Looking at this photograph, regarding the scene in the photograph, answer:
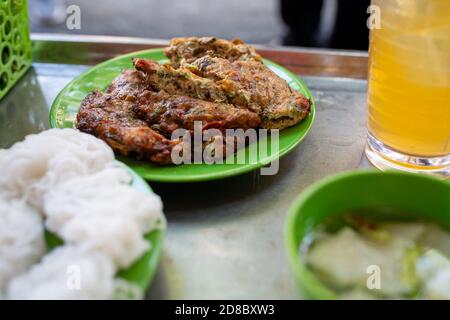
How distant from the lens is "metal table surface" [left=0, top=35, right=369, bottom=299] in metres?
0.97

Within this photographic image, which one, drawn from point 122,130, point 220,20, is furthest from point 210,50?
point 220,20

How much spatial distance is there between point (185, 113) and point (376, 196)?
0.48 m

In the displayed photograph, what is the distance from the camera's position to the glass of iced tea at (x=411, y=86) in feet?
3.43

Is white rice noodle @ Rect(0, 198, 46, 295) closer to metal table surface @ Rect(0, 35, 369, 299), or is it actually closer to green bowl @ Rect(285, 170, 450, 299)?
metal table surface @ Rect(0, 35, 369, 299)

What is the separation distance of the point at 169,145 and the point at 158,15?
2.82m

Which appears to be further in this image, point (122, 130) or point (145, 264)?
point (122, 130)

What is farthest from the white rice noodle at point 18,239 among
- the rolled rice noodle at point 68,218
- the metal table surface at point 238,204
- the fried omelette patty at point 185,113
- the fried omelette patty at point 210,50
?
the fried omelette patty at point 210,50

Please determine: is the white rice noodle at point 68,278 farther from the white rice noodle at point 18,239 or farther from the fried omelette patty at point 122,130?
the fried omelette patty at point 122,130

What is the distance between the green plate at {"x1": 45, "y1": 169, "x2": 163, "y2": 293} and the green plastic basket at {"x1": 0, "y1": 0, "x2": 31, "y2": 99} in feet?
2.47

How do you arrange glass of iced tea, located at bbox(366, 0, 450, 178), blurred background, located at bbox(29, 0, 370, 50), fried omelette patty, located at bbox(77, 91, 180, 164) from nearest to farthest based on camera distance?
1. glass of iced tea, located at bbox(366, 0, 450, 178)
2. fried omelette patty, located at bbox(77, 91, 180, 164)
3. blurred background, located at bbox(29, 0, 370, 50)

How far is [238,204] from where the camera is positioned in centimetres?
115

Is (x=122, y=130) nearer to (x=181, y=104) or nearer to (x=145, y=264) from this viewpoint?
(x=181, y=104)

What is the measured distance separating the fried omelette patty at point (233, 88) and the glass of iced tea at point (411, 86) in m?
0.20

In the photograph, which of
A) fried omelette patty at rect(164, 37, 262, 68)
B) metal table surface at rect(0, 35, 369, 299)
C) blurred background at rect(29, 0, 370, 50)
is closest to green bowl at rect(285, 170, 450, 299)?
metal table surface at rect(0, 35, 369, 299)
